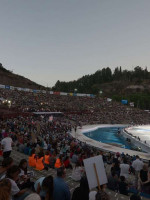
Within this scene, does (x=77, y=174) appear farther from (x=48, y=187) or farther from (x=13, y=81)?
(x=13, y=81)

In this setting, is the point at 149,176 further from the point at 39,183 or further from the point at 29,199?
the point at 29,199

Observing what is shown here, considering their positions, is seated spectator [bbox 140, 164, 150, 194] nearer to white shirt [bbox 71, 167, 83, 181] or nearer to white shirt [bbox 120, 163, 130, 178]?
white shirt [bbox 120, 163, 130, 178]

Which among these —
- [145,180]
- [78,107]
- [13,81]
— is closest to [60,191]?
[145,180]

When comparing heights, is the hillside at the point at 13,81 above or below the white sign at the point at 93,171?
above

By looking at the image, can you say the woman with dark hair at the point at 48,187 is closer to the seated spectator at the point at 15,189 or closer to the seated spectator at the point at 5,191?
the seated spectator at the point at 15,189

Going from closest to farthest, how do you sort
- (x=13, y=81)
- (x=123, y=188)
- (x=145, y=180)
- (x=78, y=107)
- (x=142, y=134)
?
(x=123, y=188)
(x=145, y=180)
(x=142, y=134)
(x=78, y=107)
(x=13, y=81)

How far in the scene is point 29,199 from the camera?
325 cm

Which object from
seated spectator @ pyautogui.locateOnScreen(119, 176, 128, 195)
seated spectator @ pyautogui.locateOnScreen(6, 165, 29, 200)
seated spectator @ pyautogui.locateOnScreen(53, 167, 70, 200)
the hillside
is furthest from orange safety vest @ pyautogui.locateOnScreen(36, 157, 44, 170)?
the hillside

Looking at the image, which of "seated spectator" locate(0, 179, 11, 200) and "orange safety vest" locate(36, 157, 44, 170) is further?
"orange safety vest" locate(36, 157, 44, 170)

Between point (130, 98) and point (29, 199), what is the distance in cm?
15077

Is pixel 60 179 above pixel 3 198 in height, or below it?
below

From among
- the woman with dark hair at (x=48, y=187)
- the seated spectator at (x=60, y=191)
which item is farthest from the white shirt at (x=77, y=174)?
the woman with dark hair at (x=48, y=187)

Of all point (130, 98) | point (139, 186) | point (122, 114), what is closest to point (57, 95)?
point (122, 114)

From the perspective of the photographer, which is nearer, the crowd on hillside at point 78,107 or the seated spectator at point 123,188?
the seated spectator at point 123,188
